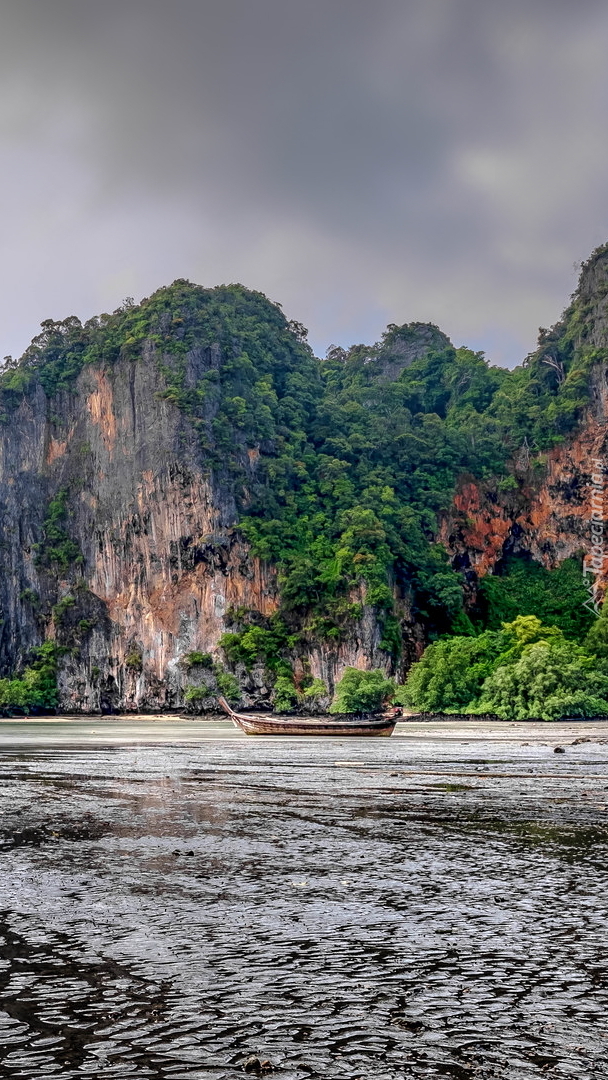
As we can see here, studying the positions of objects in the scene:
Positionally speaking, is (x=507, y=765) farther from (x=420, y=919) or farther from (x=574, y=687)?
(x=574, y=687)

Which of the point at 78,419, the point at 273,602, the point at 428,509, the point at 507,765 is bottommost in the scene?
the point at 507,765

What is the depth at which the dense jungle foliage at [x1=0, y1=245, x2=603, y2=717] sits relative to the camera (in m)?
96.6

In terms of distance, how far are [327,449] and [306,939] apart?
111 m

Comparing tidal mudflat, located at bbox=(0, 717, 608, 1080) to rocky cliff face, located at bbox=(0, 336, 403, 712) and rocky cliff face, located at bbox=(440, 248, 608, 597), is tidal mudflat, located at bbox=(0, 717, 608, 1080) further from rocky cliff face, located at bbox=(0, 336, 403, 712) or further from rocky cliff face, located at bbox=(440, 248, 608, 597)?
rocky cliff face, located at bbox=(440, 248, 608, 597)

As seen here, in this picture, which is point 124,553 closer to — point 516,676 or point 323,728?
point 516,676

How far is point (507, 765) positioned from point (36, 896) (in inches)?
742

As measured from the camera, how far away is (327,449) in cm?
11712

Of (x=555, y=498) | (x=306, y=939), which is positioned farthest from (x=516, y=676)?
(x=306, y=939)

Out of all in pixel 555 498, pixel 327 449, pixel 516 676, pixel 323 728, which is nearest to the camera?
pixel 323 728

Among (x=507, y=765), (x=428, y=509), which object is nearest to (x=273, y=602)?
(x=428, y=509)

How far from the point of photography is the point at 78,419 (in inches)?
4587

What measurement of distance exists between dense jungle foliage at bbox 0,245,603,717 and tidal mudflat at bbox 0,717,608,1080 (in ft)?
252

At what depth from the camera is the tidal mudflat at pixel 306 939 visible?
5.18 meters

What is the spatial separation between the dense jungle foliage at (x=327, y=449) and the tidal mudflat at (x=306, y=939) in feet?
252
